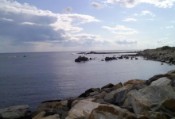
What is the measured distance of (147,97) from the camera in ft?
44.4

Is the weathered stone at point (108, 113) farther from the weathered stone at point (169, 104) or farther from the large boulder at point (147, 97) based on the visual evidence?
the weathered stone at point (169, 104)

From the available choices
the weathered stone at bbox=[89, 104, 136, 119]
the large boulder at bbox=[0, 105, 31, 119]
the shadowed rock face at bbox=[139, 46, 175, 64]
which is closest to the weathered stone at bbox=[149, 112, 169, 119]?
the weathered stone at bbox=[89, 104, 136, 119]

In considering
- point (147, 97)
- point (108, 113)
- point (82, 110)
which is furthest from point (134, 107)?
point (82, 110)

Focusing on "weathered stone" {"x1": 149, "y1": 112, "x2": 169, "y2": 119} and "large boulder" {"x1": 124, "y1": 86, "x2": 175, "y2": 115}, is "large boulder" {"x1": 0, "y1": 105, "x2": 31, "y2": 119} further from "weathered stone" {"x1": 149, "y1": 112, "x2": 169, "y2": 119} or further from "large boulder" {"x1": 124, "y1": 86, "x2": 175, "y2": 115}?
"weathered stone" {"x1": 149, "y1": 112, "x2": 169, "y2": 119}

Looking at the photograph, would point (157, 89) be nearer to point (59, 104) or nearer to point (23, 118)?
point (59, 104)

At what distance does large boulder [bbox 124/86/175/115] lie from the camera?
41.9 ft

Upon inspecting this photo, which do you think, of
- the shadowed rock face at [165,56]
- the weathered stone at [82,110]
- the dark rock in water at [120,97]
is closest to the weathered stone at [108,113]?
the weathered stone at [82,110]

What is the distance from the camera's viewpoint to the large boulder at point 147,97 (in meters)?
12.8

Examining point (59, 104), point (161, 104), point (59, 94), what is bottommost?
point (59, 94)

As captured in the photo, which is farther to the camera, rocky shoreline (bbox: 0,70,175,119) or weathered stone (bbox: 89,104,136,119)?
rocky shoreline (bbox: 0,70,175,119)

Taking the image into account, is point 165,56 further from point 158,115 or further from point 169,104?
point 158,115

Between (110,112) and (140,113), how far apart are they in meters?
1.47

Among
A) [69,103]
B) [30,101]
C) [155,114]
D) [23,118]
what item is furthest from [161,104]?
[30,101]

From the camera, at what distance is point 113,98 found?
55.4 feet
